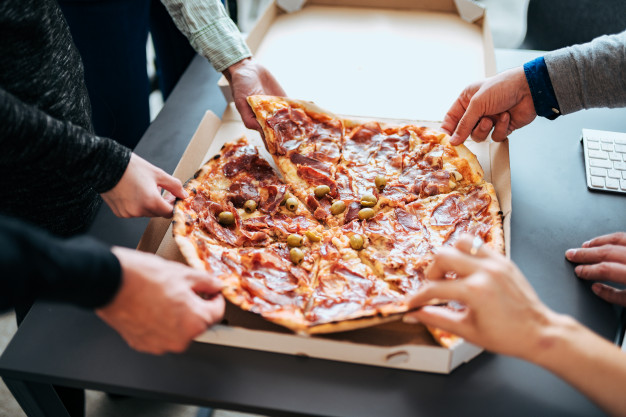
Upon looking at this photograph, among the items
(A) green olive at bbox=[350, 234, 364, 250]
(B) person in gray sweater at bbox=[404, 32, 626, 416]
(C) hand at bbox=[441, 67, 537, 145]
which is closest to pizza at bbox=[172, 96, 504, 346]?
(A) green olive at bbox=[350, 234, 364, 250]

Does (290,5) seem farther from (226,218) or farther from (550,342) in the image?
(550,342)

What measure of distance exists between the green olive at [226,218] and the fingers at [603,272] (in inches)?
50.0

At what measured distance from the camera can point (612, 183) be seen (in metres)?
2.10

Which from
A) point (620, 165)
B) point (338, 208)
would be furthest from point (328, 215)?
point (620, 165)

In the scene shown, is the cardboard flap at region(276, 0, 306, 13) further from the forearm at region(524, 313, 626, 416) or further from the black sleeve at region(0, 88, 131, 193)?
the forearm at region(524, 313, 626, 416)

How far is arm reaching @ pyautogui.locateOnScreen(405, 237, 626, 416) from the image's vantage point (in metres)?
1.18

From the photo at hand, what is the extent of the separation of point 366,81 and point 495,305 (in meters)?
2.04

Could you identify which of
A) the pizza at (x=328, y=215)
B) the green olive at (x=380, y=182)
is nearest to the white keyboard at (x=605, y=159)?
the pizza at (x=328, y=215)

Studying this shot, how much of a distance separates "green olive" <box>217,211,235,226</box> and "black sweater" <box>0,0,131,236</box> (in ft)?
1.45

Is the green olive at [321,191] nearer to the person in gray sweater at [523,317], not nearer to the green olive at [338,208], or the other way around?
the green olive at [338,208]

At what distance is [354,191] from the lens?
2152 millimetres

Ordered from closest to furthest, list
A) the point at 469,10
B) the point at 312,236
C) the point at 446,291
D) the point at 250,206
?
the point at 446,291, the point at 312,236, the point at 250,206, the point at 469,10

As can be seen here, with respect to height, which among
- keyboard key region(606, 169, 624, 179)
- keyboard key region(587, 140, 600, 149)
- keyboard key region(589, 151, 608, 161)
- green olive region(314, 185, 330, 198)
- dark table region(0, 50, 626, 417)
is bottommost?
dark table region(0, 50, 626, 417)

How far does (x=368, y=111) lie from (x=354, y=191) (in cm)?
74
